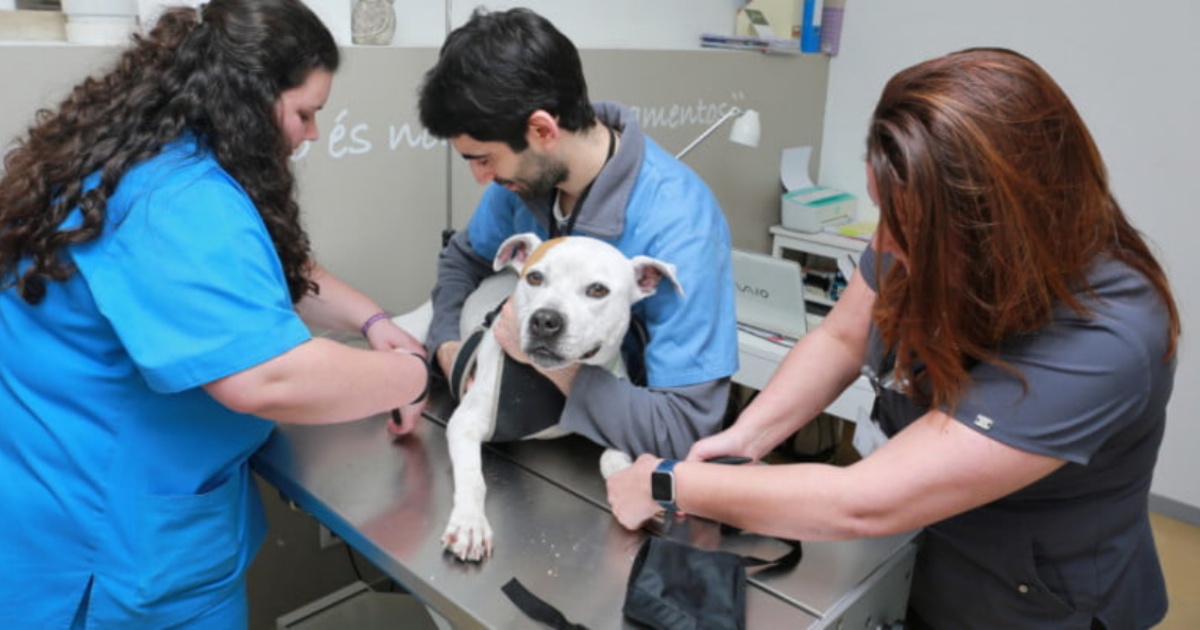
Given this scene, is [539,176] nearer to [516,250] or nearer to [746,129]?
[516,250]

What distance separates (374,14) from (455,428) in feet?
3.85

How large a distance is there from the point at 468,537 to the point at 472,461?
17cm

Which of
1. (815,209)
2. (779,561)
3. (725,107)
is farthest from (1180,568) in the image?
(779,561)

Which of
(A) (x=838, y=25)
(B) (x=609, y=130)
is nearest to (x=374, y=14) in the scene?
(B) (x=609, y=130)

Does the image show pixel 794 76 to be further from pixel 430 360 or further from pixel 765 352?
pixel 430 360

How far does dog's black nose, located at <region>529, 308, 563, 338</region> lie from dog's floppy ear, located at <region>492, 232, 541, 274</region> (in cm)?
20

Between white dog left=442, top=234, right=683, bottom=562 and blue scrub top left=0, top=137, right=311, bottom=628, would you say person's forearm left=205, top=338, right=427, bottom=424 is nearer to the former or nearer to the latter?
blue scrub top left=0, top=137, right=311, bottom=628

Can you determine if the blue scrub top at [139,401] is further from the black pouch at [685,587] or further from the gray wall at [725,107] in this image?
the gray wall at [725,107]

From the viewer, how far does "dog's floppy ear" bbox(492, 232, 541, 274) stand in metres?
1.46

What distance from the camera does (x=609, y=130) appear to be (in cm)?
156

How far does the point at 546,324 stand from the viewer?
126 cm

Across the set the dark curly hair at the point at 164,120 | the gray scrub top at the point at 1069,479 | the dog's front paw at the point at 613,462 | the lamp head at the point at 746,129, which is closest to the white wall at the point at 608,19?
the lamp head at the point at 746,129

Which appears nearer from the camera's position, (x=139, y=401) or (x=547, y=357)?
(x=139, y=401)

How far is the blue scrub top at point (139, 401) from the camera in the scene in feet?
3.22
